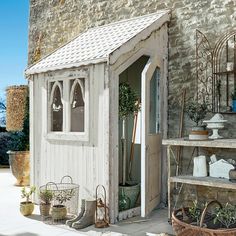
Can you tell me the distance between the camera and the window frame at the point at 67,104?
5.13 meters

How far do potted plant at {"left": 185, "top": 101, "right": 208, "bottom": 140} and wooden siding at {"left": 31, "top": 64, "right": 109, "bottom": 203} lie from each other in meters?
1.18

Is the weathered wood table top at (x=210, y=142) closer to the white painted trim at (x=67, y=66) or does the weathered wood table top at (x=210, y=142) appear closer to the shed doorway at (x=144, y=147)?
the shed doorway at (x=144, y=147)

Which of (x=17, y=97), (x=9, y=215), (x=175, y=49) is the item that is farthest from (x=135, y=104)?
(x=17, y=97)

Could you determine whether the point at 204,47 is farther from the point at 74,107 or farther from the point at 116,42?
the point at 74,107

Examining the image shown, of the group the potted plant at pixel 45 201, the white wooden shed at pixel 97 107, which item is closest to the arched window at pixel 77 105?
the white wooden shed at pixel 97 107

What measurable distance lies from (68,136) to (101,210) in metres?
1.26

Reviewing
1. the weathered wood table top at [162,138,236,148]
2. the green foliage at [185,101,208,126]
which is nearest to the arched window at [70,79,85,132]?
the weathered wood table top at [162,138,236,148]

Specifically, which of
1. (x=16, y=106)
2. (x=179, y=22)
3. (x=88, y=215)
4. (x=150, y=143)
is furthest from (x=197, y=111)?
(x=16, y=106)

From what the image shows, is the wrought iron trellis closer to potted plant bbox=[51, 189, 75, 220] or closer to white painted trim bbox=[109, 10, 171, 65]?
white painted trim bbox=[109, 10, 171, 65]

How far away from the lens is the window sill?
16.9 ft

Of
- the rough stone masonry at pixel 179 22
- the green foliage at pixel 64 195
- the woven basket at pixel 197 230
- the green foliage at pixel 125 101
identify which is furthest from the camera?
the green foliage at pixel 125 101

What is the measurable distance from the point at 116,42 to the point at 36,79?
161 cm

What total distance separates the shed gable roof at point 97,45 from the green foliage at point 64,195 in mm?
1819

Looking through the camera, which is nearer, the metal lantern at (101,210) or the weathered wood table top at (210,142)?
the weathered wood table top at (210,142)
